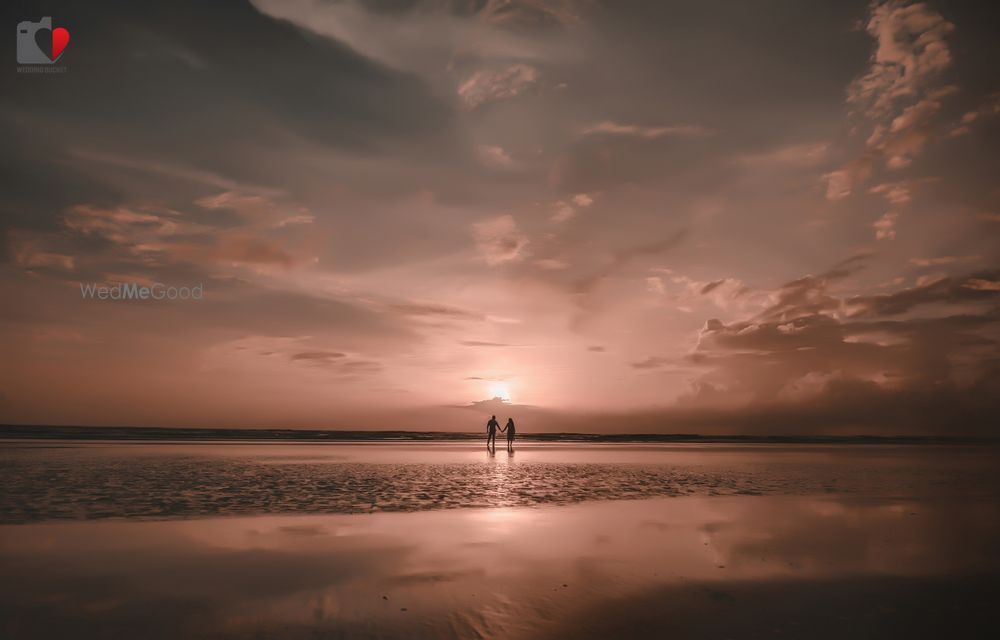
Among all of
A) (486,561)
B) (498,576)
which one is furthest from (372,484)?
(498,576)

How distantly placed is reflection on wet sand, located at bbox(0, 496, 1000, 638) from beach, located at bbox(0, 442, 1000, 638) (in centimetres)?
5

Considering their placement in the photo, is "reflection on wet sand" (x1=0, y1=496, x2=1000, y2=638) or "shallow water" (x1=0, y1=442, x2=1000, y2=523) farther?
"shallow water" (x1=0, y1=442, x2=1000, y2=523)

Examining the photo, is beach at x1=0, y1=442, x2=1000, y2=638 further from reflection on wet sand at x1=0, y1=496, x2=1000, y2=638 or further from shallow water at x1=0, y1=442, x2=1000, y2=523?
shallow water at x1=0, y1=442, x2=1000, y2=523

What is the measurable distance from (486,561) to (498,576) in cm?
106

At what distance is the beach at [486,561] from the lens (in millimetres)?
7605

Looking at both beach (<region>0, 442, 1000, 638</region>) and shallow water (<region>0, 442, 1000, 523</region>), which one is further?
shallow water (<region>0, 442, 1000, 523</region>)

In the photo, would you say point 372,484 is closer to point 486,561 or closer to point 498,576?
point 486,561

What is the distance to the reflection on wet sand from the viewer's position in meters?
7.51

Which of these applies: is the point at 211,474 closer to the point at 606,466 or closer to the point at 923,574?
the point at 606,466

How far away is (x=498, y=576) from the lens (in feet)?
32.3

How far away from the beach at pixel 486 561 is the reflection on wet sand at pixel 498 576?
0.17 ft

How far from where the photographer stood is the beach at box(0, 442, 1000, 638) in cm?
761

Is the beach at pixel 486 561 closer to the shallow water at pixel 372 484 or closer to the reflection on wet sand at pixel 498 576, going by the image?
the reflection on wet sand at pixel 498 576

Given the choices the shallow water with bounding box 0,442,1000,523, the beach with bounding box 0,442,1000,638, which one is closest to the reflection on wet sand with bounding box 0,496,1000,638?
the beach with bounding box 0,442,1000,638
